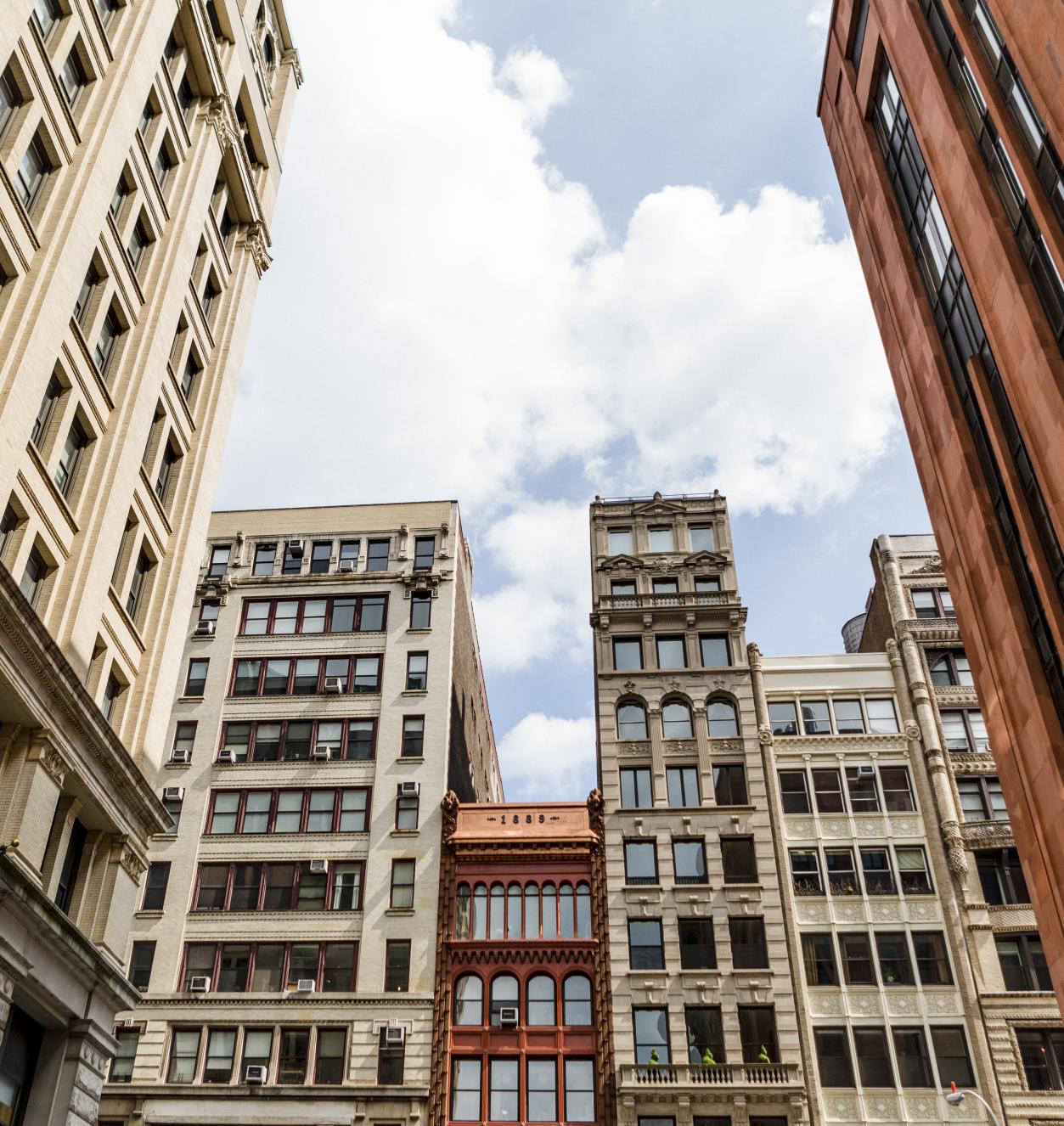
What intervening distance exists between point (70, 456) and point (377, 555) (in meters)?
31.3

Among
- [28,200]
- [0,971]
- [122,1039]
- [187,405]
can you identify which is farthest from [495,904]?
[28,200]

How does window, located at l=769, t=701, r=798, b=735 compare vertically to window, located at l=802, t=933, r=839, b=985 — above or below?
above

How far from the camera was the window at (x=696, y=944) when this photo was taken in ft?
146

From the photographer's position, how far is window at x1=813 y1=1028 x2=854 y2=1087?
137 feet

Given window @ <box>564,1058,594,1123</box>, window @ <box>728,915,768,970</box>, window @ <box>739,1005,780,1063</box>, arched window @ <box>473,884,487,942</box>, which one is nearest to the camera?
window @ <box>564,1058,594,1123</box>

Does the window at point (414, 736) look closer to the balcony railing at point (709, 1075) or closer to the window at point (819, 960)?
the balcony railing at point (709, 1075)

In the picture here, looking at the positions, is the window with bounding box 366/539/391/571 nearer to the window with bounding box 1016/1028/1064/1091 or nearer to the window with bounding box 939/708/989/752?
the window with bounding box 939/708/989/752

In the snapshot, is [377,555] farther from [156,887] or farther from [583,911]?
[583,911]

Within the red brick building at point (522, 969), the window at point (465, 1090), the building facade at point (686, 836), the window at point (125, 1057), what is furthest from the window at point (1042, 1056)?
the window at point (125, 1057)

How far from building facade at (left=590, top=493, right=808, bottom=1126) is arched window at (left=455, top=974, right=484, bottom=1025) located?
18.1ft

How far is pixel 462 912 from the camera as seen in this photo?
4731 cm

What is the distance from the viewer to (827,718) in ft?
165

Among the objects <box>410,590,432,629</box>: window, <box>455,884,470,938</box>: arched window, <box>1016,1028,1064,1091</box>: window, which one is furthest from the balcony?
<box>410,590,432,629</box>: window

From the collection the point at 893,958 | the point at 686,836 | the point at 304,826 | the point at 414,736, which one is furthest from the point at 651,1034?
the point at 304,826
